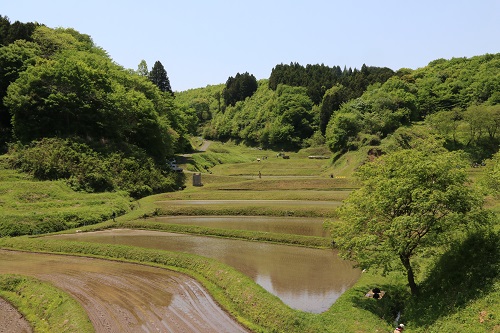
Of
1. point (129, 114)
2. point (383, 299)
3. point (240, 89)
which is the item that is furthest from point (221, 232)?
point (240, 89)

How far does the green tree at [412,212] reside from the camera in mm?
19109

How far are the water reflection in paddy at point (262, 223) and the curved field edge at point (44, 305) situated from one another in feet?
55.8

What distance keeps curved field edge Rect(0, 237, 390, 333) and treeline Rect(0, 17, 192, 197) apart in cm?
2509

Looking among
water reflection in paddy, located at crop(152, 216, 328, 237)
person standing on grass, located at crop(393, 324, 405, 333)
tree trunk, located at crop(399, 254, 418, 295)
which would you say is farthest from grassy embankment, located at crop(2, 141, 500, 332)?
water reflection in paddy, located at crop(152, 216, 328, 237)

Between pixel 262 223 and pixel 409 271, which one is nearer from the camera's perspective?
pixel 409 271

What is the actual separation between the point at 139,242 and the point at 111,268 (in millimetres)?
6260

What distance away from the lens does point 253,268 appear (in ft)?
84.6

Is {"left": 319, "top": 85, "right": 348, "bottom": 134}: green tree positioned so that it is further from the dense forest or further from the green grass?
the green grass

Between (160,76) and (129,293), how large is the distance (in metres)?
109

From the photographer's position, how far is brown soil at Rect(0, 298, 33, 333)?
18.9 m

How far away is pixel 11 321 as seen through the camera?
65.2 feet

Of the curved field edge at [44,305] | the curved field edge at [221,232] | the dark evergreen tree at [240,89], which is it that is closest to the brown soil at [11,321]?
the curved field edge at [44,305]

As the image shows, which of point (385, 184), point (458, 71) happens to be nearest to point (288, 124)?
point (458, 71)

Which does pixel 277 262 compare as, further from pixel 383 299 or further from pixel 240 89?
pixel 240 89
